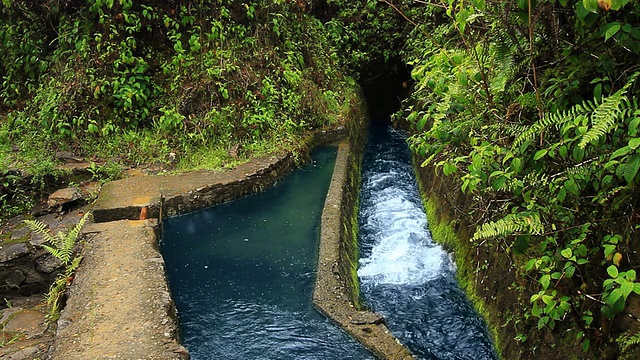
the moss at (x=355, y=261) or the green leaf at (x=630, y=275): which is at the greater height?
the green leaf at (x=630, y=275)

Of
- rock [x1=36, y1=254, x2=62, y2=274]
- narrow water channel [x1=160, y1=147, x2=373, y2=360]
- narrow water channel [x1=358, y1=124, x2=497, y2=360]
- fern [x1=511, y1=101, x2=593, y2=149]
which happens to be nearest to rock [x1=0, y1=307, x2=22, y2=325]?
rock [x1=36, y1=254, x2=62, y2=274]

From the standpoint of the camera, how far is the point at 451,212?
8172mm

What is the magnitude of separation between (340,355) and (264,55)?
786 cm

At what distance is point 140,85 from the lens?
1024cm

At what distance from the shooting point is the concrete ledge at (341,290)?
17.6 ft

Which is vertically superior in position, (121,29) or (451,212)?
(121,29)

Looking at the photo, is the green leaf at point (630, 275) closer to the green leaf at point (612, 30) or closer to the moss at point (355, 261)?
the green leaf at point (612, 30)

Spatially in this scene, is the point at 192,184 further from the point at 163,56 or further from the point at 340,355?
the point at 340,355

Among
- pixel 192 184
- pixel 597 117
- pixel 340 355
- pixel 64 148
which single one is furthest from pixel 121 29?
pixel 597 117

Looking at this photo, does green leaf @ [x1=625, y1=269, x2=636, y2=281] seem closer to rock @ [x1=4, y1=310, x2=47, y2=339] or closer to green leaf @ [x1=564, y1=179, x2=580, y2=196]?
green leaf @ [x1=564, y1=179, x2=580, y2=196]

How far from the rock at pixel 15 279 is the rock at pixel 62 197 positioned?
1432mm

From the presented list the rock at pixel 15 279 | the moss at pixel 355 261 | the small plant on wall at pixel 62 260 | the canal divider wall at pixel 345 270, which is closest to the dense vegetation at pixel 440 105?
the canal divider wall at pixel 345 270

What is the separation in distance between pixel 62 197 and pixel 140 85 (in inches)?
120

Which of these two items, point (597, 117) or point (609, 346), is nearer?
point (597, 117)
